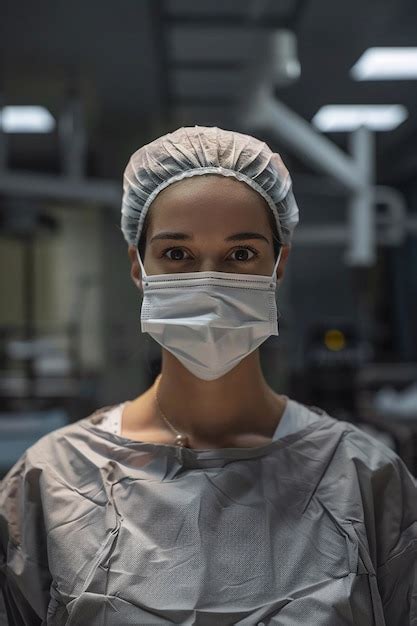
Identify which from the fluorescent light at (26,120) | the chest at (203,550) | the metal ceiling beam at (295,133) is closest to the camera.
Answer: the chest at (203,550)

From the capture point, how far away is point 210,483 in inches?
41.9

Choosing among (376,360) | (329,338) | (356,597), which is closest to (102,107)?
(329,338)

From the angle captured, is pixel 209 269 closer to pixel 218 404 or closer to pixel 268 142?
pixel 218 404

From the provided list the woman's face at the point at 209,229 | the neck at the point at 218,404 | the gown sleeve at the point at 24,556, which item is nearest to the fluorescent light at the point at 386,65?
the woman's face at the point at 209,229

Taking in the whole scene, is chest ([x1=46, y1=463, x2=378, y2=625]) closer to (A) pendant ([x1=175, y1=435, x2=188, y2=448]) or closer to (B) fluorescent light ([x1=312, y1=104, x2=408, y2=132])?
(A) pendant ([x1=175, y1=435, x2=188, y2=448])

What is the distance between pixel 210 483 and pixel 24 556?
0.31m

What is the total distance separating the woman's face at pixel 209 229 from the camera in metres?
1.04

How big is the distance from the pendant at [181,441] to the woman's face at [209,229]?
269 mm

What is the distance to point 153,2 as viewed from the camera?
1946mm

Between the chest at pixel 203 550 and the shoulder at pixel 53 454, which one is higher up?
the shoulder at pixel 53 454

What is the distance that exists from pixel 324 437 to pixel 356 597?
25cm

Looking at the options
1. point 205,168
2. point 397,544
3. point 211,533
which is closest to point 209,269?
point 205,168

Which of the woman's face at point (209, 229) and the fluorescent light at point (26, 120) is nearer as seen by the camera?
the woman's face at point (209, 229)

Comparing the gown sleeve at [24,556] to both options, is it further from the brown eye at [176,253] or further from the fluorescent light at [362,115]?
the fluorescent light at [362,115]
